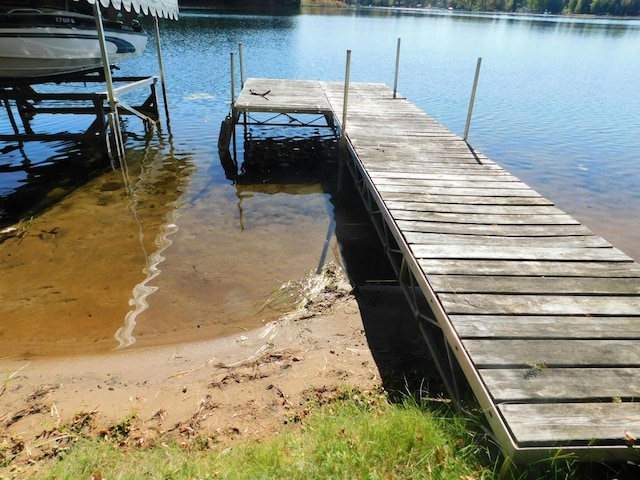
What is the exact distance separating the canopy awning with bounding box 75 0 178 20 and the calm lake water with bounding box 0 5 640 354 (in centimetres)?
323

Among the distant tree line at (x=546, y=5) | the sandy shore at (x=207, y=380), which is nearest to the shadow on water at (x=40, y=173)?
the sandy shore at (x=207, y=380)

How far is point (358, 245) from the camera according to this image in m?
6.65

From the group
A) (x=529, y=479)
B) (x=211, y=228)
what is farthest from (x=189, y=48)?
(x=529, y=479)

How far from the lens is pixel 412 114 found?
10.3 m

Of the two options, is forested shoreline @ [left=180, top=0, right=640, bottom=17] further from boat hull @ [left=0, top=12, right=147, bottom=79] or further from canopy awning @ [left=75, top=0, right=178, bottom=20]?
boat hull @ [left=0, top=12, right=147, bottom=79]

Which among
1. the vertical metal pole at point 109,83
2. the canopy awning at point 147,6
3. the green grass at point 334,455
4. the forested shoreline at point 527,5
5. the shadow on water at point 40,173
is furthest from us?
the forested shoreline at point 527,5

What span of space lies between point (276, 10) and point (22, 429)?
7208cm

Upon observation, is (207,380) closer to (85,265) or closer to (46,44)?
(85,265)

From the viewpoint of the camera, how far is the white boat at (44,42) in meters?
7.64

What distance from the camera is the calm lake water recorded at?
4.89 meters

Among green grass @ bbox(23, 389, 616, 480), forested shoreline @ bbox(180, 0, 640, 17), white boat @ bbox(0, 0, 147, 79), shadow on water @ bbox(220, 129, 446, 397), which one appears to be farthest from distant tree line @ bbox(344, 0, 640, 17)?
green grass @ bbox(23, 389, 616, 480)

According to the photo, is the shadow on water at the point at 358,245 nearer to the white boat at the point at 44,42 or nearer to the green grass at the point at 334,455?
the green grass at the point at 334,455

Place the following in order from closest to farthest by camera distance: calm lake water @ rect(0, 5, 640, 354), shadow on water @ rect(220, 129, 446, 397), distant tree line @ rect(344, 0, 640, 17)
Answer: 1. shadow on water @ rect(220, 129, 446, 397)
2. calm lake water @ rect(0, 5, 640, 354)
3. distant tree line @ rect(344, 0, 640, 17)

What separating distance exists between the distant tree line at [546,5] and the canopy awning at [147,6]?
12215 cm
